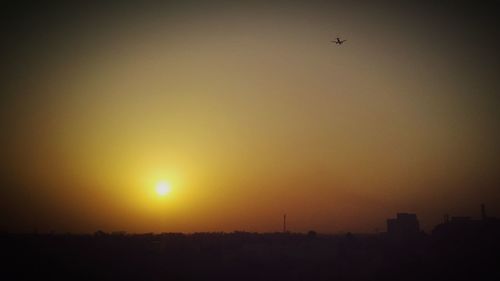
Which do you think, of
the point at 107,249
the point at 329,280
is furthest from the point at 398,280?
the point at 107,249

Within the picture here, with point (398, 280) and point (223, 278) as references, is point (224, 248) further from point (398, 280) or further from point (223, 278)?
point (398, 280)

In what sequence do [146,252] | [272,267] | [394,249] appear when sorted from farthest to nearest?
[394,249]
[146,252]
[272,267]

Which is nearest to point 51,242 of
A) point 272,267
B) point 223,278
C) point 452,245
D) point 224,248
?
point 224,248

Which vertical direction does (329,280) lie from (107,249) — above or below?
below

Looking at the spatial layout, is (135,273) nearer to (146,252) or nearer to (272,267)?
(146,252)

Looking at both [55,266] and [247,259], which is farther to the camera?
[247,259]

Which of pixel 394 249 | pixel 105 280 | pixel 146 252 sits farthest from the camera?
pixel 394 249
